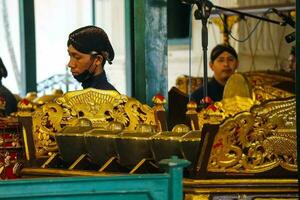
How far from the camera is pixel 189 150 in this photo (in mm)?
3311

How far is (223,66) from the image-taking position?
651 cm

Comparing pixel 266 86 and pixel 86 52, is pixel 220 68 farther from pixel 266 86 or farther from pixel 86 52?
pixel 86 52

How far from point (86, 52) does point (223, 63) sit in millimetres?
2443

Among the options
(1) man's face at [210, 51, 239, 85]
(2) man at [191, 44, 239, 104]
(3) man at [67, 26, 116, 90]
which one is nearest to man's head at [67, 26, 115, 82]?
(3) man at [67, 26, 116, 90]

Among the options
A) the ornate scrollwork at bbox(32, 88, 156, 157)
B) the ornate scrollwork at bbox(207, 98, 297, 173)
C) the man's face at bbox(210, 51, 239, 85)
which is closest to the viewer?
the ornate scrollwork at bbox(207, 98, 297, 173)

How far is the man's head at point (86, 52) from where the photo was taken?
421cm

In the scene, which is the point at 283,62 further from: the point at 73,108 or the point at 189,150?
the point at 189,150

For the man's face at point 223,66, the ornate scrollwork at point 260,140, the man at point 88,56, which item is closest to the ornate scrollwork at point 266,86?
the man's face at point 223,66

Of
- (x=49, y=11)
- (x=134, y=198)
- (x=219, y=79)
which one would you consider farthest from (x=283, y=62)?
(x=134, y=198)

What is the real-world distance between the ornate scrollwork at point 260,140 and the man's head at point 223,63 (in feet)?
9.81

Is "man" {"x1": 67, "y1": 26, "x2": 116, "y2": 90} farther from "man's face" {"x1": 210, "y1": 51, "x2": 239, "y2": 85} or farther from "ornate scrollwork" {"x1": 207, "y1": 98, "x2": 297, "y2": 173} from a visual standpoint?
"man's face" {"x1": 210, "y1": 51, "x2": 239, "y2": 85}

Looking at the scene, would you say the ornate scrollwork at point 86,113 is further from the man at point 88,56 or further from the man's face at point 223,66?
the man's face at point 223,66

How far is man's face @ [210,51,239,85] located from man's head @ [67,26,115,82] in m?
2.14

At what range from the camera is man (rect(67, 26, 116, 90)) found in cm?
421
